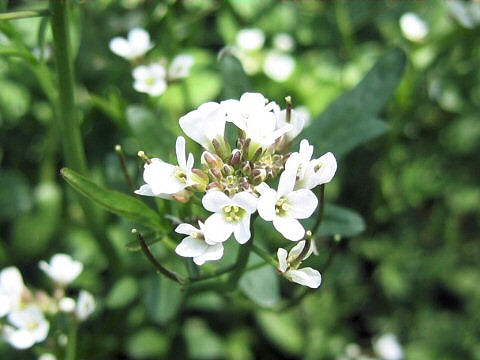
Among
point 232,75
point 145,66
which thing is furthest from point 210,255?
point 145,66

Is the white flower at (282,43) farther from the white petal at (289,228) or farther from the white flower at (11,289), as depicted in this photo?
the white petal at (289,228)

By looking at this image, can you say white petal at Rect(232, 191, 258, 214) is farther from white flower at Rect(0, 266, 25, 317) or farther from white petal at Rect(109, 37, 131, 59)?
white petal at Rect(109, 37, 131, 59)

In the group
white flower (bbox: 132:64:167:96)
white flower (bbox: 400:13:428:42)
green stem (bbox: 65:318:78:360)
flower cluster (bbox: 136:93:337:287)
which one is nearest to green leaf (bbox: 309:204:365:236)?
flower cluster (bbox: 136:93:337:287)

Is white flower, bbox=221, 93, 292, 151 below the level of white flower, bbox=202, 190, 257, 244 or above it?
above

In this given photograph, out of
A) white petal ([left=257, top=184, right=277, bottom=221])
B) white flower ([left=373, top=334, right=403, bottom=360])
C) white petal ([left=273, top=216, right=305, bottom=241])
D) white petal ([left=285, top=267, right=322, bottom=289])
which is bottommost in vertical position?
white flower ([left=373, top=334, right=403, bottom=360])

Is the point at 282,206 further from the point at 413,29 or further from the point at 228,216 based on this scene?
the point at 413,29

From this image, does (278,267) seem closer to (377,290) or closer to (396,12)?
(377,290)
